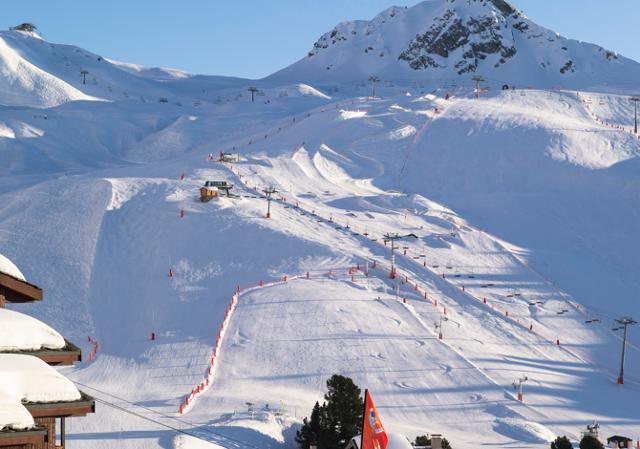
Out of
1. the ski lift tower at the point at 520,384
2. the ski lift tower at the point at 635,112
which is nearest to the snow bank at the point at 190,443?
the ski lift tower at the point at 520,384

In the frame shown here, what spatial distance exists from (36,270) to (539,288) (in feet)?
76.5

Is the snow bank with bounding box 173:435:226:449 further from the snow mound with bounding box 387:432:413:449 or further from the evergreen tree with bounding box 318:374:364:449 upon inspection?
the snow mound with bounding box 387:432:413:449

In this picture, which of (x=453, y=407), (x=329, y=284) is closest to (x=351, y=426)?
(x=453, y=407)

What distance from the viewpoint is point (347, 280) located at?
39.2 meters

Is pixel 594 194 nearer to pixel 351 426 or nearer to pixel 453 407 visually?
pixel 453 407

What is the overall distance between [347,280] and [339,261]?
A: 2074 mm

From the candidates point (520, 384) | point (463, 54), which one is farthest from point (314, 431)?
point (463, 54)

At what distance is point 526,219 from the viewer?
52.1 m

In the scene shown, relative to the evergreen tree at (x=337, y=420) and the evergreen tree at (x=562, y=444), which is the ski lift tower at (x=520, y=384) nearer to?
the evergreen tree at (x=562, y=444)

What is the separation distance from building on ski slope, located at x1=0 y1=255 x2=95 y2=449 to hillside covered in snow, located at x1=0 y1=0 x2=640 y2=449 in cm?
15

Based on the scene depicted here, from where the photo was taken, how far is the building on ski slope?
6.05 meters

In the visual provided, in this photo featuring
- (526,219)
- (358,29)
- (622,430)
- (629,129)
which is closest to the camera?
(622,430)

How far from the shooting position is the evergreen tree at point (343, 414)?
74.2 feet

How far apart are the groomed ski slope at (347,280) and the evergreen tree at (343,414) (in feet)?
7.32
